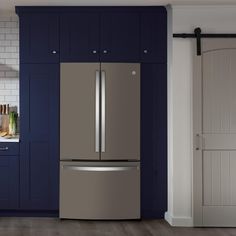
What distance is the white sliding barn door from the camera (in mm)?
5598

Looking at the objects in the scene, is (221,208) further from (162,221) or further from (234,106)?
(234,106)

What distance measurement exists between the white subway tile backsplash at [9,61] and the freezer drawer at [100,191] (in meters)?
1.46

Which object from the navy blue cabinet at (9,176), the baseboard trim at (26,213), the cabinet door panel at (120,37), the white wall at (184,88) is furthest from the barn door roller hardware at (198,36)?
the baseboard trim at (26,213)

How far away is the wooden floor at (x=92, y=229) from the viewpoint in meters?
5.20

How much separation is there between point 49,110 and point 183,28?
5.71ft

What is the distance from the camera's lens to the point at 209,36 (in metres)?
5.61

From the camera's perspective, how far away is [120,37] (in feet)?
19.2

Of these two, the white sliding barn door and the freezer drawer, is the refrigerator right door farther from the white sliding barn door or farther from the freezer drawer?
the white sliding barn door

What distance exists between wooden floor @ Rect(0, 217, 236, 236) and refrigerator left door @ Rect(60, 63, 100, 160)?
0.74m

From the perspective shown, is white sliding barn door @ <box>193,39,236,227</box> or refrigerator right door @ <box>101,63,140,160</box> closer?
white sliding barn door @ <box>193,39,236,227</box>

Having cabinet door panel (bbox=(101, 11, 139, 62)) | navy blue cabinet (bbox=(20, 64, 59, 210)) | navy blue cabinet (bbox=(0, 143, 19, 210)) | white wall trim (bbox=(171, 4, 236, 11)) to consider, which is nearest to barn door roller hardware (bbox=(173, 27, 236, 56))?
white wall trim (bbox=(171, 4, 236, 11))

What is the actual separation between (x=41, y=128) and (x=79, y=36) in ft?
3.68

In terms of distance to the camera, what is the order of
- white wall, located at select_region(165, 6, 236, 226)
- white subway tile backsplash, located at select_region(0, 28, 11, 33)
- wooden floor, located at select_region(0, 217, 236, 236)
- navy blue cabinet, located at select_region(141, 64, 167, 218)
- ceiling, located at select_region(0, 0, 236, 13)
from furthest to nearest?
white subway tile backsplash, located at select_region(0, 28, 11, 33)
navy blue cabinet, located at select_region(141, 64, 167, 218)
white wall, located at select_region(165, 6, 236, 226)
ceiling, located at select_region(0, 0, 236, 13)
wooden floor, located at select_region(0, 217, 236, 236)

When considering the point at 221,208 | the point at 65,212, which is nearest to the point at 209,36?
the point at 221,208
